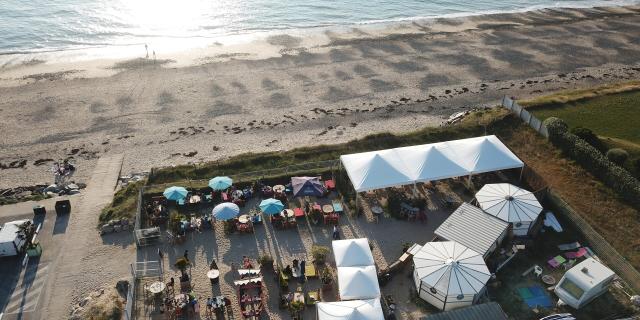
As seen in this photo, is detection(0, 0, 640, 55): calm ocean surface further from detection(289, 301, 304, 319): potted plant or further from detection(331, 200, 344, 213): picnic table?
detection(289, 301, 304, 319): potted plant

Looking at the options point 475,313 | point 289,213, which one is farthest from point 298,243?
point 475,313

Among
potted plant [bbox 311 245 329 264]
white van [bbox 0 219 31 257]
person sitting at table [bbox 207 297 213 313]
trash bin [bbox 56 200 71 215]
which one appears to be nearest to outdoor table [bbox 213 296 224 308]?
person sitting at table [bbox 207 297 213 313]

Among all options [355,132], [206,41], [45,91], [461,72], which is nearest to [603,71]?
[461,72]

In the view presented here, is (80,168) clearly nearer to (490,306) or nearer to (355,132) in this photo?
(355,132)

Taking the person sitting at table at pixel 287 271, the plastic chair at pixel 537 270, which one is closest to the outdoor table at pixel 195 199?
the person sitting at table at pixel 287 271

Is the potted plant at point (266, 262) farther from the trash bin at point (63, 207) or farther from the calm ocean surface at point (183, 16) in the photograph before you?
the calm ocean surface at point (183, 16)
